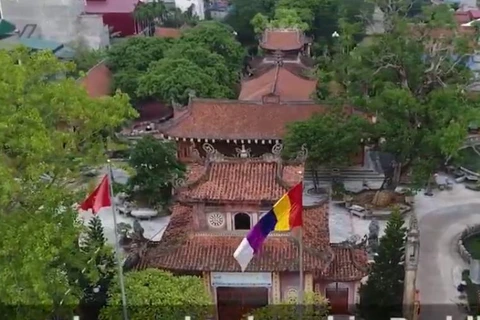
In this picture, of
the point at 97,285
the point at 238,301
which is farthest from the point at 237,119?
the point at 97,285

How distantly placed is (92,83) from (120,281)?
25.8 metres

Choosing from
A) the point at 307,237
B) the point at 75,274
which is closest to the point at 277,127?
the point at 307,237

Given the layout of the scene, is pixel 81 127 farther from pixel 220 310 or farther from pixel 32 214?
pixel 220 310

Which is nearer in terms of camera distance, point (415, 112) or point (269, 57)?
point (415, 112)

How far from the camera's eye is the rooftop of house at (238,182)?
1842 cm

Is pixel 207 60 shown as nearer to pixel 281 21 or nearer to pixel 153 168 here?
pixel 281 21

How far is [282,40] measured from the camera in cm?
4503

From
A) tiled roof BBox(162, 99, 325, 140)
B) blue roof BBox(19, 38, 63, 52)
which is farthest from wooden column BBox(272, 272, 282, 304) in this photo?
blue roof BBox(19, 38, 63, 52)

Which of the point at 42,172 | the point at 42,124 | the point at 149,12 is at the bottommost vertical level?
the point at 149,12

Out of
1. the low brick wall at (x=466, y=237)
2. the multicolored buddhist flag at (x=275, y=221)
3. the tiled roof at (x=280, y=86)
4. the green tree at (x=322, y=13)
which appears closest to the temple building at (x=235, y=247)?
the multicolored buddhist flag at (x=275, y=221)

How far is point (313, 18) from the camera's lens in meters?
53.5

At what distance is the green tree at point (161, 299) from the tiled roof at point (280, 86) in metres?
18.8

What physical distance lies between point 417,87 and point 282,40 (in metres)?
17.8

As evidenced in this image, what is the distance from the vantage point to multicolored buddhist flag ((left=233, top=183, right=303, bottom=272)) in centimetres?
1462
